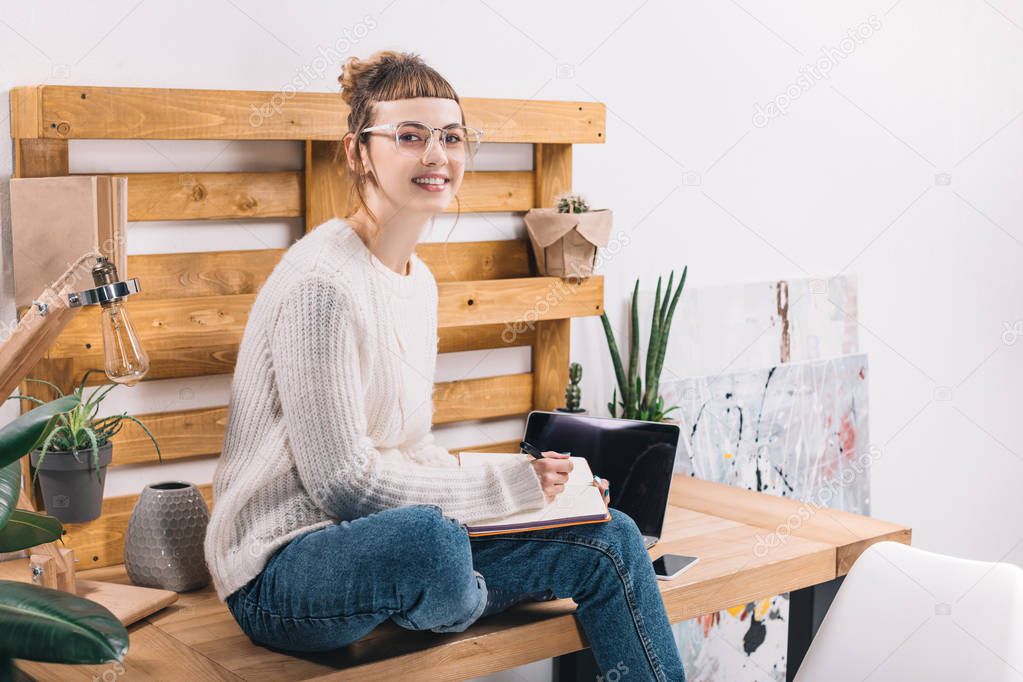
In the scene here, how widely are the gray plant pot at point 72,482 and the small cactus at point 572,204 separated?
110cm

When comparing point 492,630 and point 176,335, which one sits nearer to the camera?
point 492,630

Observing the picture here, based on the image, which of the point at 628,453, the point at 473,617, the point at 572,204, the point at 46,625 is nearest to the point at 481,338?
the point at 572,204

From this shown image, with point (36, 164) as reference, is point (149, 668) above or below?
below

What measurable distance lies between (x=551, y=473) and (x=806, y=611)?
2.66 ft

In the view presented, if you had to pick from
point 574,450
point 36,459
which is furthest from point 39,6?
point 574,450

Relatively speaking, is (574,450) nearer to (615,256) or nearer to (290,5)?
(615,256)

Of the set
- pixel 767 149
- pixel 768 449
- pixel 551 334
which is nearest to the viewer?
pixel 551 334

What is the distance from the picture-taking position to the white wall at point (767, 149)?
2.20 m

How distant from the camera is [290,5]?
229 cm

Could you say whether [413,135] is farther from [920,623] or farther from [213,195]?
[920,623]

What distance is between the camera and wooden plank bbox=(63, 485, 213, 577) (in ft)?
6.88

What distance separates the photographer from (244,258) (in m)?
2.28

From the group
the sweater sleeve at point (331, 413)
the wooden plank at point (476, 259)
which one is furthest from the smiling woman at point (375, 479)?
the wooden plank at point (476, 259)

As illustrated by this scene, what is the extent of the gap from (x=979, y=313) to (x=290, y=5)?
2596 mm
